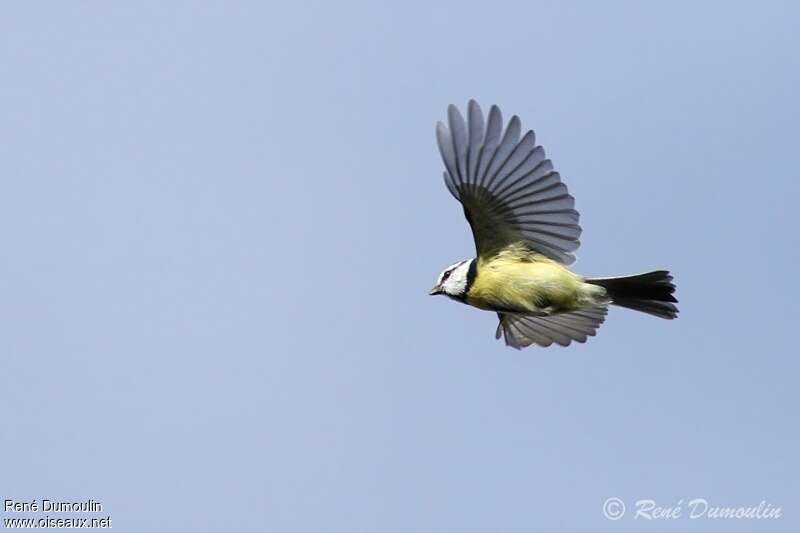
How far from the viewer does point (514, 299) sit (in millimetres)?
10680

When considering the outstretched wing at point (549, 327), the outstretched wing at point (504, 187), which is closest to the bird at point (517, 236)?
the outstretched wing at point (504, 187)

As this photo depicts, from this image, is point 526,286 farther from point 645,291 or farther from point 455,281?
point 645,291

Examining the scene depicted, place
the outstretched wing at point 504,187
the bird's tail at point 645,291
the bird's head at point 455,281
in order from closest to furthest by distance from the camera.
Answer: the outstretched wing at point 504,187, the bird's tail at point 645,291, the bird's head at point 455,281

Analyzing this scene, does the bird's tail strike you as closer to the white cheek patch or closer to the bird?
the bird

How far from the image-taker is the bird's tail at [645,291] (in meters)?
10.7

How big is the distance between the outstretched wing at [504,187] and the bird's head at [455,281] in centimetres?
20

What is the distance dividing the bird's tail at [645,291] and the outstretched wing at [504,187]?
428 mm

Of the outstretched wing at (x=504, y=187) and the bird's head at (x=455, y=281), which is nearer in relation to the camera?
the outstretched wing at (x=504, y=187)

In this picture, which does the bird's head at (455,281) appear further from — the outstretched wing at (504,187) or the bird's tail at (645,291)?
the bird's tail at (645,291)

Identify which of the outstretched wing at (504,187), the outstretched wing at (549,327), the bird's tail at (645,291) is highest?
the outstretched wing at (504,187)

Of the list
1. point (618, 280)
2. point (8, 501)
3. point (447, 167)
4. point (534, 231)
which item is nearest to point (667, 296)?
point (618, 280)

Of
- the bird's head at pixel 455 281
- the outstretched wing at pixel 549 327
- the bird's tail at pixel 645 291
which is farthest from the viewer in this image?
the outstretched wing at pixel 549 327

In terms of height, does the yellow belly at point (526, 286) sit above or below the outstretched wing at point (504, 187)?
below

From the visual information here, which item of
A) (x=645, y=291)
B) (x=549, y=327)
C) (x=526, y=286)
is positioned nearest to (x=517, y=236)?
(x=526, y=286)
